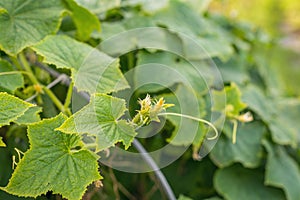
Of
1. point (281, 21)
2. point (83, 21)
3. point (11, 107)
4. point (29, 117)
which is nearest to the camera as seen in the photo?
point (11, 107)

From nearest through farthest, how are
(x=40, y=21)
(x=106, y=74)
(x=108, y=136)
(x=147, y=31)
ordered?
1. (x=108, y=136)
2. (x=106, y=74)
3. (x=40, y=21)
4. (x=147, y=31)

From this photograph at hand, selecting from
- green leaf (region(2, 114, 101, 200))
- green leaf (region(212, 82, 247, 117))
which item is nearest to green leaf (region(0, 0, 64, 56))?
green leaf (region(2, 114, 101, 200))

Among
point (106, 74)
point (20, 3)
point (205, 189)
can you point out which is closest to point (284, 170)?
point (205, 189)

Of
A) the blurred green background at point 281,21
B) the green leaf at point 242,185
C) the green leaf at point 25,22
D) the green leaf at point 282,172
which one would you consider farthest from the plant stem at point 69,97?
the blurred green background at point 281,21

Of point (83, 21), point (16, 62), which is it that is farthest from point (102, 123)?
point (83, 21)

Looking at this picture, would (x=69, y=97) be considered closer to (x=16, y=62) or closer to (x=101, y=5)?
(x=16, y=62)

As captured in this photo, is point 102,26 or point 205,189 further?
point 205,189

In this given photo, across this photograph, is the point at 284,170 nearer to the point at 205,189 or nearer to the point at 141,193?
the point at 205,189
